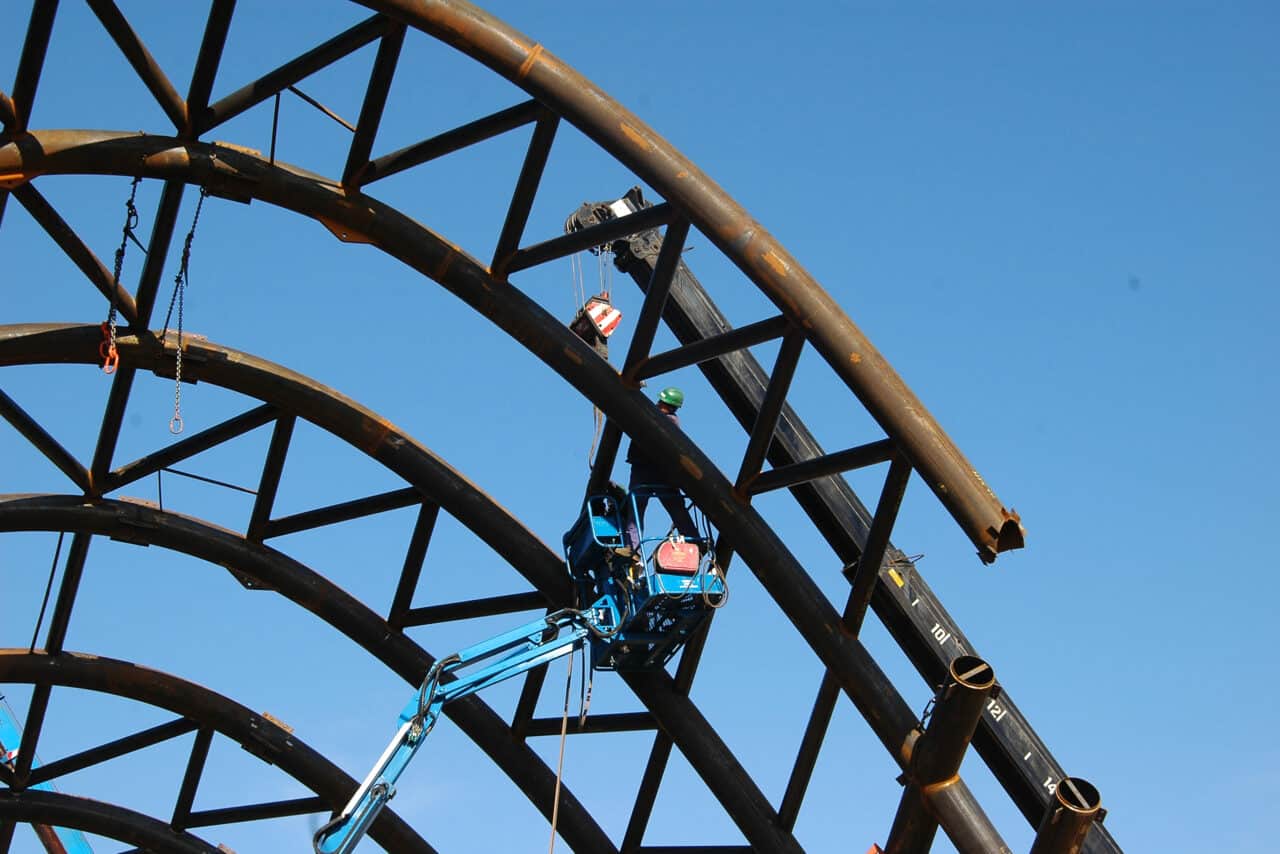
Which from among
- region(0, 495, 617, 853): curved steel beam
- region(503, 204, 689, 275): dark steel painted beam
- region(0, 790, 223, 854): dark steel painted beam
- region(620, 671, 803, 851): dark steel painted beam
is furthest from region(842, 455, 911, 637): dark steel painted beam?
region(0, 790, 223, 854): dark steel painted beam

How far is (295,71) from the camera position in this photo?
13.3 meters

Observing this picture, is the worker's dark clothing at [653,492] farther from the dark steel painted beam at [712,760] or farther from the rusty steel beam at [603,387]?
the dark steel painted beam at [712,760]

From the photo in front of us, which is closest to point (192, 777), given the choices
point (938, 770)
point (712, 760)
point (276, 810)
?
Result: point (276, 810)

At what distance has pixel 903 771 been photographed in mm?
13773

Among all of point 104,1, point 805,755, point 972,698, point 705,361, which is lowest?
point 972,698

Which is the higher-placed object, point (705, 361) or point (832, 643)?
point (705, 361)

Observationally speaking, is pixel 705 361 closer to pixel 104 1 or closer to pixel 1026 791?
pixel 1026 791

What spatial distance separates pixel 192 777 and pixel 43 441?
589 cm

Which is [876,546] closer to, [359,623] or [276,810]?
[359,623]

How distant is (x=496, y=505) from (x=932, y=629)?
4.47 metres

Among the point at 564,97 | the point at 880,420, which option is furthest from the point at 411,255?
the point at 880,420

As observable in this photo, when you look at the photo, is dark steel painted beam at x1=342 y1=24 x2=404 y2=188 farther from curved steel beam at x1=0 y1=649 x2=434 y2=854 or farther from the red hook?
curved steel beam at x1=0 y1=649 x2=434 y2=854

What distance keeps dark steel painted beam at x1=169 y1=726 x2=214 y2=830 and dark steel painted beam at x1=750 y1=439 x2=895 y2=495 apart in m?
8.51

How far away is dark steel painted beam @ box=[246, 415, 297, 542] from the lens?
52.0 feet
